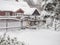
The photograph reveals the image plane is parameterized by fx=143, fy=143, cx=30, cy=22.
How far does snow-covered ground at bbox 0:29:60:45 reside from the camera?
1398mm

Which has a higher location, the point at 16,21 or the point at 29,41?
the point at 16,21

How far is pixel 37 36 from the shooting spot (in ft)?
4.80

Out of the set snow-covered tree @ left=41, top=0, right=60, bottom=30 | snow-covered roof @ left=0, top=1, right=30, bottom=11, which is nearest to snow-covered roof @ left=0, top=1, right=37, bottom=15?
snow-covered roof @ left=0, top=1, right=30, bottom=11

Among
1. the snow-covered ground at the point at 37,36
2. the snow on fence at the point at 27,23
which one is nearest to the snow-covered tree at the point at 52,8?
the snow on fence at the point at 27,23

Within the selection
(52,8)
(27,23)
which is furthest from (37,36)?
(52,8)

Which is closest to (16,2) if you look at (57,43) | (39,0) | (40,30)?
(39,0)

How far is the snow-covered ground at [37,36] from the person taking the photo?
1.40m

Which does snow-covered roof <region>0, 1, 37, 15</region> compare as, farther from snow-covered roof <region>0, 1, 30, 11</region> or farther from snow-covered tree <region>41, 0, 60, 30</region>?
snow-covered tree <region>41, 0, 60, 30</region>

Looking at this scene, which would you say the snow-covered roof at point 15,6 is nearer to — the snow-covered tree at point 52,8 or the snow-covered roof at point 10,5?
the snow-covered roof at point 10,5

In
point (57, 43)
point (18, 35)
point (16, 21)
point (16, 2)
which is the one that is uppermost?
point (16, 2)

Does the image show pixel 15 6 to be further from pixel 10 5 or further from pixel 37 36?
pixel 37 36

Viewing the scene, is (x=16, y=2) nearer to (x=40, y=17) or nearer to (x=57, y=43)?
(x=40, y=17)

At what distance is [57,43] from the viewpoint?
153cm

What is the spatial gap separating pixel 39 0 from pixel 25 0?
157 millimetres
